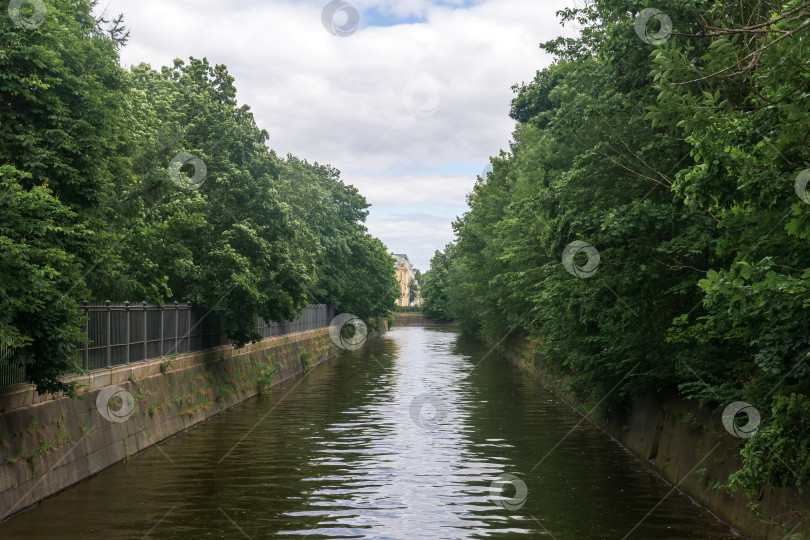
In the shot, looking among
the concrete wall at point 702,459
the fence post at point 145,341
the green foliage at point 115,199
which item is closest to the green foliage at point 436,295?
the green foliage at point 115,199

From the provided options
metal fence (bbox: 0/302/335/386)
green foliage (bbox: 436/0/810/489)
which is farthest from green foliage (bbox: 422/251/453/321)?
green foliage (bbox: 436/0/810/489)

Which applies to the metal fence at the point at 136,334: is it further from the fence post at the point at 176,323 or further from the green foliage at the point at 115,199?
the green foliage at the point at 115,199

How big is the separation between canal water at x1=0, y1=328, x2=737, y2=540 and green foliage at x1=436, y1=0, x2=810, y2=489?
204 centimetres

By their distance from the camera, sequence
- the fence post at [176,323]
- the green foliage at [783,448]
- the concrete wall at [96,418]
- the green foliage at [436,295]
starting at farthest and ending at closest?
the green foliage at [436,295] → the fence post at [176,323] → the concrete wall at [96,418] → the green foliage at [783,448]

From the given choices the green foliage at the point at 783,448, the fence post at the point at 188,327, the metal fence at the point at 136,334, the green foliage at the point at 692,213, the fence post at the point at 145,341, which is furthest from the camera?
the fence post at the point at 188,327

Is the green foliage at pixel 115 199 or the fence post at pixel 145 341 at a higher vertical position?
the green foliage at pixel 115 199

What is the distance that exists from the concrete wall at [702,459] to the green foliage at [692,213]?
1.37 ft

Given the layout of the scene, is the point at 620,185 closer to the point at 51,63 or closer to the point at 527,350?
the point at 51,63

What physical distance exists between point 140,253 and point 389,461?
26.8 feet

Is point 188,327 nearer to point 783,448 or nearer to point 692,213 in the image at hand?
point 692,213

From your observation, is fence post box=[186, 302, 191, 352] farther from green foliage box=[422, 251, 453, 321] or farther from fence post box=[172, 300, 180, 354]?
green foliage box=[422, 251, 453, 321]

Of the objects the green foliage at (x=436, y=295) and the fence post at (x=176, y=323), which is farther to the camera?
the green foliage at (x=436, y=295)

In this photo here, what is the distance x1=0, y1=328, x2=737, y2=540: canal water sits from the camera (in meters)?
12.0

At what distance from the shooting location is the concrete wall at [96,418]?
42.4 feet
